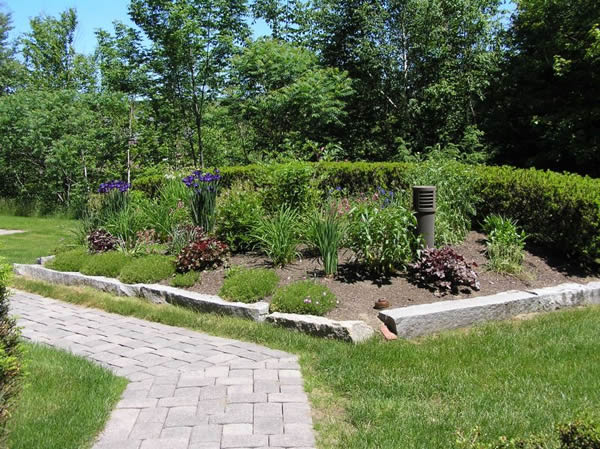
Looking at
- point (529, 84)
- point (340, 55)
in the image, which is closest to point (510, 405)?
point (529, 84)

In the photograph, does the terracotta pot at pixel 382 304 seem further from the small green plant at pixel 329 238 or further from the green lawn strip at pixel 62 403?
the green lawn strip at pixel 62 403

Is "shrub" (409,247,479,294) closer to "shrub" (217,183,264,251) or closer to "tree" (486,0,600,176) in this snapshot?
"shrub" (217,183,264,251)

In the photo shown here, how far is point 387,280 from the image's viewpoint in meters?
5.17

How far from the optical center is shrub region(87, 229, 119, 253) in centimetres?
708

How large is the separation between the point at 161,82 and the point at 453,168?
10.7 metres

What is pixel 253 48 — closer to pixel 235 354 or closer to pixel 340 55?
pixel 340 55

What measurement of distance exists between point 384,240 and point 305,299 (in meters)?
1.05

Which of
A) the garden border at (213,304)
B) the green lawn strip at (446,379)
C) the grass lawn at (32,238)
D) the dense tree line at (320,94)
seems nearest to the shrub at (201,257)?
the garden border at (213,304)

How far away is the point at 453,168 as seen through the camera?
22.4 feet

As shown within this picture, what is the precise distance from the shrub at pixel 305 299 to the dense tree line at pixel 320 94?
20.6ft

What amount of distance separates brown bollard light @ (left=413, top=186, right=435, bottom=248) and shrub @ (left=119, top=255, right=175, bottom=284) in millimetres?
2821

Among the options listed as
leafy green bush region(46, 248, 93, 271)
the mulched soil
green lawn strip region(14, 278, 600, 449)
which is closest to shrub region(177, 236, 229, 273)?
the mulched soil

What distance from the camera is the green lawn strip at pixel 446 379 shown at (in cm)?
282

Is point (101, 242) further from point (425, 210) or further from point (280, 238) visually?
point (425, 210)
